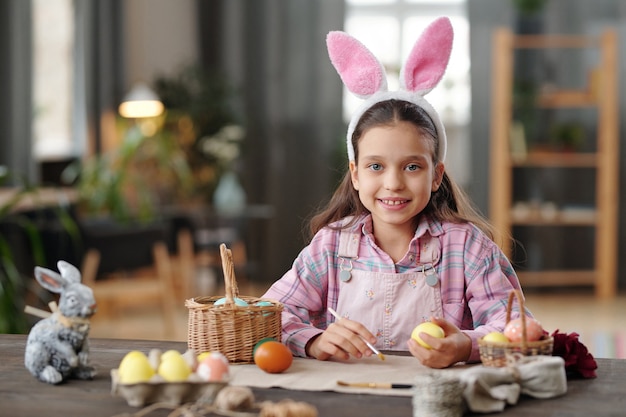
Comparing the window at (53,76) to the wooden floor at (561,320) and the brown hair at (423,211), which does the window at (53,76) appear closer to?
the wooden floor at (561,320)

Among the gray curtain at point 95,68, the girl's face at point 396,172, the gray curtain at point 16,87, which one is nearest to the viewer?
the girl's face at point 396,172

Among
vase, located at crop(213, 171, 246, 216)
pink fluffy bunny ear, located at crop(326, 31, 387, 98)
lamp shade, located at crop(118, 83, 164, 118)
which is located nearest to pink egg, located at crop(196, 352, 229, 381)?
pink fluffy bunny ear, located at crop(326, 31, 387, 98)

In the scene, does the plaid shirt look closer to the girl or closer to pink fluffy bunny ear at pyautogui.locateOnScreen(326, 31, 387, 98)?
the girl

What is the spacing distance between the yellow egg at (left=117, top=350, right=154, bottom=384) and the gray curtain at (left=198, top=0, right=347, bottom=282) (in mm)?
6630

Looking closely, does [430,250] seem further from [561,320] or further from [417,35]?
[417,35]

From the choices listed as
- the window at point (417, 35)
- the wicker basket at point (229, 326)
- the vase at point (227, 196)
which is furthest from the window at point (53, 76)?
the wicker basket at point (229, 326)

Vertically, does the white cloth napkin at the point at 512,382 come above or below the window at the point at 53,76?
below

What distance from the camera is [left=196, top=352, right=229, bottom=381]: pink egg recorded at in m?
1.31

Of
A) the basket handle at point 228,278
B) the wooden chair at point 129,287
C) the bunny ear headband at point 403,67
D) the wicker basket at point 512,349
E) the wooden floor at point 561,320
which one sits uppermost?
the bunny ear headband at point 403,67

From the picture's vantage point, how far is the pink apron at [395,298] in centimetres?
180

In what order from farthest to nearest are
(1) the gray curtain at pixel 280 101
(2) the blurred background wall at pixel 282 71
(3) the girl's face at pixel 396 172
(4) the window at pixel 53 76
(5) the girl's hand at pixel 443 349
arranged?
(1) the gray curtain at pixel 280 101 < (2) the blurred background wall at pixel 282 71 < (4) the window at pixel 53 76 < (3) the girl's face at pixel 396 172 < (5) the girl's hand at pixel 443 349

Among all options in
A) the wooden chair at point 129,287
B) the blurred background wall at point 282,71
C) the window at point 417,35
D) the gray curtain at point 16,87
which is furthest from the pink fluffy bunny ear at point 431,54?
the window at point 417,35

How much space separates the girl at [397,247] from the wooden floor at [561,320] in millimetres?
3224

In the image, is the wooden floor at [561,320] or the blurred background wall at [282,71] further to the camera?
the blurred background wall at [282,71]
